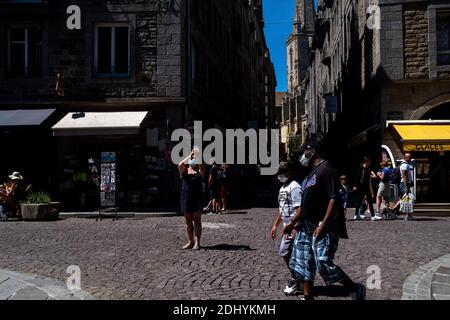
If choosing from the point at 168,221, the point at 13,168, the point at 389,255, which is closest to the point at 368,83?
the point at 168,221

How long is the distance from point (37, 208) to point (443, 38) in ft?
48.1

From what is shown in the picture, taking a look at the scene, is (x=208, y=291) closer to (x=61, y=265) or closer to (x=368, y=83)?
(x=61, y=265)

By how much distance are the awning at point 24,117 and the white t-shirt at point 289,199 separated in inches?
475

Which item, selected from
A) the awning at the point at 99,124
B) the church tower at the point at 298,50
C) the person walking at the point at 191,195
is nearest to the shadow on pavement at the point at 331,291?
the person walking at the point at 191,195

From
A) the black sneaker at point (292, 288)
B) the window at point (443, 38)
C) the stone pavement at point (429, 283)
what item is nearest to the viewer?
the stone pavement at point (429, 283)

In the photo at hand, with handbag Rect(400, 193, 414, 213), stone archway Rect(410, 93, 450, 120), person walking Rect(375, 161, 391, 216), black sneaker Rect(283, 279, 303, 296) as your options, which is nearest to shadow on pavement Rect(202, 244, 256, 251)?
black sneaker Rect(283, 279, 303, 296)

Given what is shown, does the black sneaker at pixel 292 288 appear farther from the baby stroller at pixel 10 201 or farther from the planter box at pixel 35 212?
the baby stroller at pixel 10 201

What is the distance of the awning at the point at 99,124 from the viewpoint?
15.5m

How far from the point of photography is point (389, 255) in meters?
7.91

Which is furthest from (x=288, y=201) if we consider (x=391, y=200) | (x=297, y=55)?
(x=297, y=55)

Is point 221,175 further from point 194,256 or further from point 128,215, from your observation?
point 194,256

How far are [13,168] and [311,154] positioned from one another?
583 inches

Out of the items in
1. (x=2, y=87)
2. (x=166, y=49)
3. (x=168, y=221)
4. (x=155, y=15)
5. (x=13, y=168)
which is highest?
(x=155, y=15)

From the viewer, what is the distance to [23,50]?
696 inches
